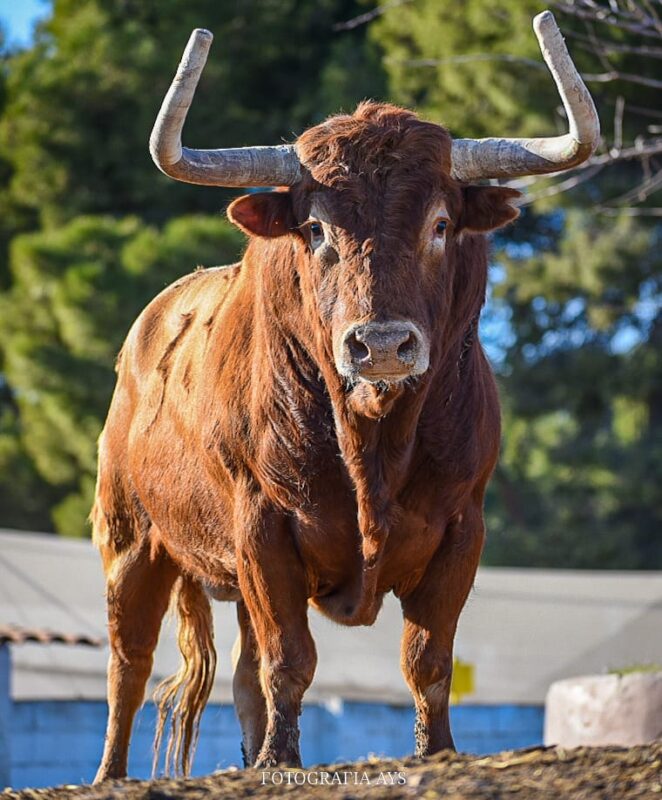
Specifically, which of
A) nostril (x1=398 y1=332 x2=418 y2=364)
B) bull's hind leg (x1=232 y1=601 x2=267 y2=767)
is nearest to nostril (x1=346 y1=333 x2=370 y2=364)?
nostril (x1=398 y1=332 x2=418 y2=364)

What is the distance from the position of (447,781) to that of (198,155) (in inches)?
101

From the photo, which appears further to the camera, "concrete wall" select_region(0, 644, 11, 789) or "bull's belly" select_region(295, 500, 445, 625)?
"concrete wall" select_region(0, 644, 11, 789)

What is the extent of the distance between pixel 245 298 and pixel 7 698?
5.47 metres

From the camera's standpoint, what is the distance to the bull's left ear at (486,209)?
5.88m

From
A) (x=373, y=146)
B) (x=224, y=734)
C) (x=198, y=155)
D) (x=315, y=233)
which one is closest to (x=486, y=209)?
(x=373, y=146)

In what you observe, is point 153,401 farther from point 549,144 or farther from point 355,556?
point 549,144

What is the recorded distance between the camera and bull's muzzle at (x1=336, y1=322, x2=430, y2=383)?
16.8 feet

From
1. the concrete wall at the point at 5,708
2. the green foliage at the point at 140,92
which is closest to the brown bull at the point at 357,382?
the concrete wall at the point at 5,708

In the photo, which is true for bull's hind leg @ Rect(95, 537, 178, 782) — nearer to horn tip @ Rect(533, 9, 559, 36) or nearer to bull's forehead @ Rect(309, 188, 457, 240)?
bull's forehead @ Rect(309, 188, 457, 240)

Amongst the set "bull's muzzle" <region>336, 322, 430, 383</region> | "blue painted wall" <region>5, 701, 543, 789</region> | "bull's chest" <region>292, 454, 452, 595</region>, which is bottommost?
"bull's chest" <region>292, 454, 452, 595</region>

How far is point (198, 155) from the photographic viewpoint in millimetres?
5793

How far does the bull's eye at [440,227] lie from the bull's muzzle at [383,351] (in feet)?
1.90

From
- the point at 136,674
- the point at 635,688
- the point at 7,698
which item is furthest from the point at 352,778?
the point at 7,698

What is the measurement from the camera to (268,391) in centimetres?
605
